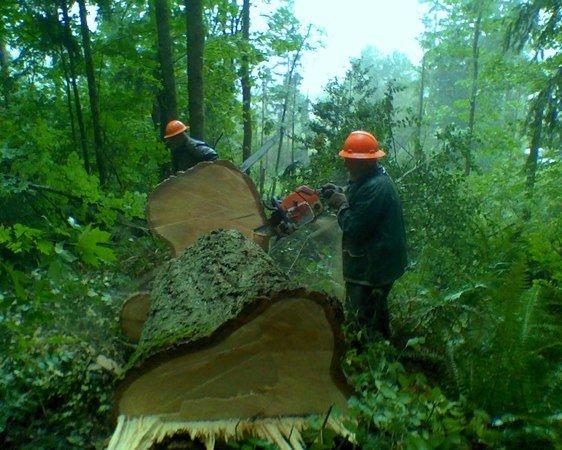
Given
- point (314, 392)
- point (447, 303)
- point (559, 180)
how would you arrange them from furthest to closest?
point (559, 180) < point (447, 303) < point (314, 392)

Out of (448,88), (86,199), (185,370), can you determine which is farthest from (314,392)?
(448,88)

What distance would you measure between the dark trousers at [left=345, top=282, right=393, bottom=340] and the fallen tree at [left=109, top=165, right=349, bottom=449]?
71.1 inches

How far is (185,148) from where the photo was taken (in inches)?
267

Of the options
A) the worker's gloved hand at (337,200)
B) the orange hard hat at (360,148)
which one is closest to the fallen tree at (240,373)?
the orange hard hat at (360,148)

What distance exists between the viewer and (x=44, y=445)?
9.42 ft

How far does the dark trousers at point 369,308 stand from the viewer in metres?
4.53

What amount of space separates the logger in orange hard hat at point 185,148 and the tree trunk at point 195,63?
92 cm

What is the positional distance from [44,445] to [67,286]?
87 cm

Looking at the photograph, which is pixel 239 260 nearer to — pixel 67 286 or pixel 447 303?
pixel 67 286

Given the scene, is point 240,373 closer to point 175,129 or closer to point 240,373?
point 240,373

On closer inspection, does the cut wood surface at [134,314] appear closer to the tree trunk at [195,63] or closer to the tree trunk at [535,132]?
the tree trunk at [195,63]

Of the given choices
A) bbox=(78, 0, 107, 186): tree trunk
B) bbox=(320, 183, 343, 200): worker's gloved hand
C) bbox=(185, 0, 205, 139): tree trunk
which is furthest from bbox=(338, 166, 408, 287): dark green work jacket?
bbox=(78, 0, 107, 186): tree trunk

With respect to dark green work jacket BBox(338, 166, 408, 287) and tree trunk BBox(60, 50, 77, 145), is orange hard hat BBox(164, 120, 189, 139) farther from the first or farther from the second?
dark green work jacket BBox(338, 166, 408, 287)

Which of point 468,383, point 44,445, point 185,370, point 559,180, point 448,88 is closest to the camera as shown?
point 185,370
